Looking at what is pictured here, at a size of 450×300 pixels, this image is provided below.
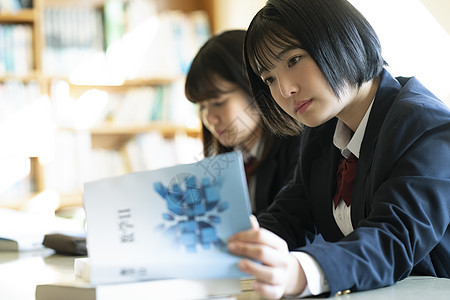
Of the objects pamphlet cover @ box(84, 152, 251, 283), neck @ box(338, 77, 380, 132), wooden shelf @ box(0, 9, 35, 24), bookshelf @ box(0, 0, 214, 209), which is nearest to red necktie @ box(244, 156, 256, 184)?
neck @ box(338, 77, 380, 132)


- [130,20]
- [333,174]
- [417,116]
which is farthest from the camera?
[130,20]

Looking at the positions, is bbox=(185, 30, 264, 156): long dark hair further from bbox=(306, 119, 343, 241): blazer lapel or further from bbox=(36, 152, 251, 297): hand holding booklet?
bbox=(36, 152, 251, 297): hand holding booklet

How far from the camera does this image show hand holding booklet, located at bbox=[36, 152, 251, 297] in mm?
698

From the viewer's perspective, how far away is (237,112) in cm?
181

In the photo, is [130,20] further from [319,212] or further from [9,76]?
[319,212]

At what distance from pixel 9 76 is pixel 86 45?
462 mm

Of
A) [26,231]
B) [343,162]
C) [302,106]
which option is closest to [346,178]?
[343,162]

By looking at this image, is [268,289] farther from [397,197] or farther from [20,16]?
[20,16]

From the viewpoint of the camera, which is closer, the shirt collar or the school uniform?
the shirt collar

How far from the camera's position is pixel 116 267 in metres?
0.76

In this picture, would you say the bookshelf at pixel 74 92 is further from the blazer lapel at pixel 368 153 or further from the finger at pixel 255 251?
the finger at pixel 255 251

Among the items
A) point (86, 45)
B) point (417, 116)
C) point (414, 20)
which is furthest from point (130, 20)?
point (417, 116)

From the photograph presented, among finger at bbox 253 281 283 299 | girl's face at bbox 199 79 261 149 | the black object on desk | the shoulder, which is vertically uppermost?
girl's face at bbox 199 79 261 149

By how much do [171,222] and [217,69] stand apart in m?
1.12
